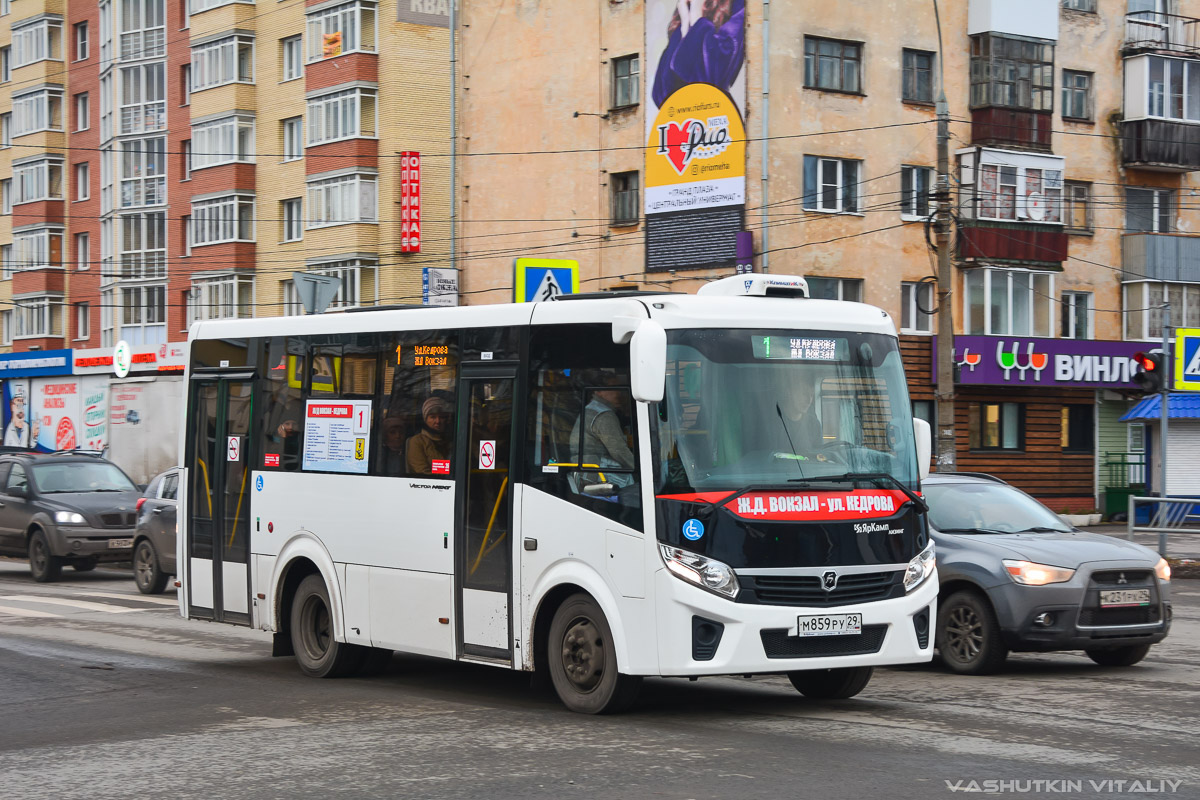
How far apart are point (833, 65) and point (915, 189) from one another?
3811mm

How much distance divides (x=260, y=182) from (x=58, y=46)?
56.7ft

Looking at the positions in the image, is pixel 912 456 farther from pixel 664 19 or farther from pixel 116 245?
pixel 116 245

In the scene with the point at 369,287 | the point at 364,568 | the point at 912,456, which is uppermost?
the point at 369,287

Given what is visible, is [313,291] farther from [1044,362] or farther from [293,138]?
[293,138]

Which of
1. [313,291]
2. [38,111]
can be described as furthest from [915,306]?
→ [38,111]

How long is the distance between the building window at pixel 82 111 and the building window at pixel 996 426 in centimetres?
3842

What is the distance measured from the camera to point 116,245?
195 ft

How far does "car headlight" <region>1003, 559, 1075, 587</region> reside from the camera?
11.9 m

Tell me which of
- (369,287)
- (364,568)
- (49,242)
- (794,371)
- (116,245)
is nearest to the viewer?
(794,371)

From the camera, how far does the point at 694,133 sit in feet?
128

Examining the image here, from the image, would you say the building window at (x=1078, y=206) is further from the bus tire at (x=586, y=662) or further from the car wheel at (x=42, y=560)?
the bus tire at (x=586, y=662)

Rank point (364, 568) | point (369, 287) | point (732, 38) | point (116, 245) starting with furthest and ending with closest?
1. point (116, 245)
2. point (369, 287)
3. point (732, 38)
4. point (364, 568)

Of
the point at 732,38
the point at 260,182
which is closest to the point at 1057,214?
the point at 732,38

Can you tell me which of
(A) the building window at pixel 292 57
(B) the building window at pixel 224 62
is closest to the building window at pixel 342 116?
(A) the building window at pixel 292 57
